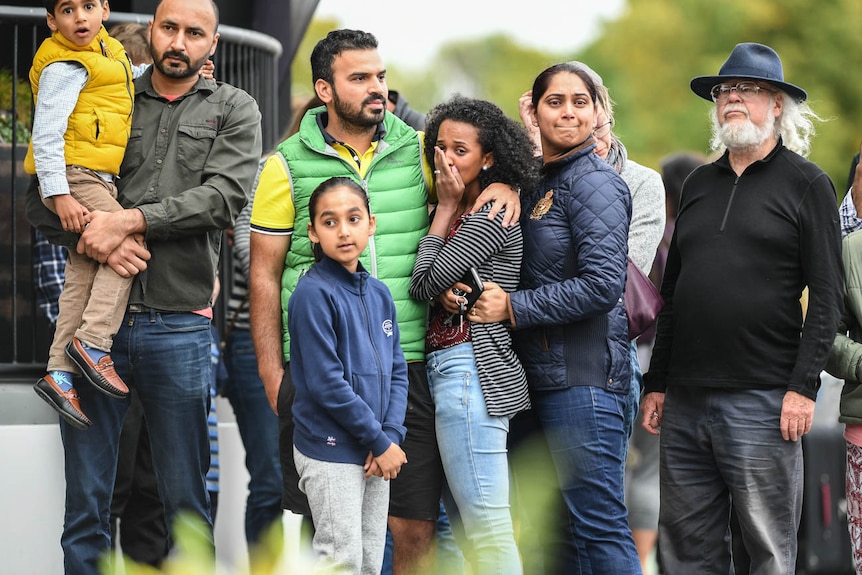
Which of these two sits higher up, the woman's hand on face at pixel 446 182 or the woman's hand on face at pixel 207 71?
the woman's hand on face at pixel 207 71

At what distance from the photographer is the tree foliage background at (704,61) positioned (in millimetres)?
30938

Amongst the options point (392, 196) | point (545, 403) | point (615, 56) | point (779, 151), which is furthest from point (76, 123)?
point (615, 56)

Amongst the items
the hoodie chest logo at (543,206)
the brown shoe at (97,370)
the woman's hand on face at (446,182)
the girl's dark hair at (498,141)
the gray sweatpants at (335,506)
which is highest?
the girl's dark hair at (498,141)

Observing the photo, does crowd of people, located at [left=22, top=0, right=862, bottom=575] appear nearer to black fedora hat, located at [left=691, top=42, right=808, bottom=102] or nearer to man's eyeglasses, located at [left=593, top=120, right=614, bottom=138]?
black fedora hat, located at [left=691, top=42, right=808, bottom=102]

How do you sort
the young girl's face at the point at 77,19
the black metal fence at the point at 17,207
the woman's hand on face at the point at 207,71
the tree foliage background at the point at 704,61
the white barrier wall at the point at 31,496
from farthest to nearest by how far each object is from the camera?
1. the tree foliage background at the point at 704,61
2. the black metal fence at the point at 17,207
3. the white barrier wall at the point at 31,496
4. the woman's hand on face at the point at 207,71
5. the young girl's face at the point at 77,19

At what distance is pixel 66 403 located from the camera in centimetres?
495

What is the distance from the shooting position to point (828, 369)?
5355 millimetres

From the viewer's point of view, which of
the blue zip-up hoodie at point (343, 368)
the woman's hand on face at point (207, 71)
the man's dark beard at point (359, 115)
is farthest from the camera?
the woman's hand on face at point (207, 71)

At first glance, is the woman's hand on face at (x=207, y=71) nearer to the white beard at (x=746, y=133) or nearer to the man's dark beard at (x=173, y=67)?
the man's dark beard at (x=173, y=67)

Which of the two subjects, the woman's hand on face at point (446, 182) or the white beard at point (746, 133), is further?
the white beard at point (746, 133)

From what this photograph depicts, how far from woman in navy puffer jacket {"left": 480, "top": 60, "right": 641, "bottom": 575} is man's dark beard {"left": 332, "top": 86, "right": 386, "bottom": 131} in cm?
66

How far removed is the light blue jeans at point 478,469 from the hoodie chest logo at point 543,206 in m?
0.63

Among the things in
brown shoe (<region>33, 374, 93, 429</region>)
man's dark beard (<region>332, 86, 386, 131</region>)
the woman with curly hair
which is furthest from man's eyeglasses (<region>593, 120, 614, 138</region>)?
brown shoe (<region>33, 374, 93, 429</region>)

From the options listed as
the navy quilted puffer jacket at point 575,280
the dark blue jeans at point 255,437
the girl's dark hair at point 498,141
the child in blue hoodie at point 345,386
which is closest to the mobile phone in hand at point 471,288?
the navy quilted puffer jacket at point 575,280
